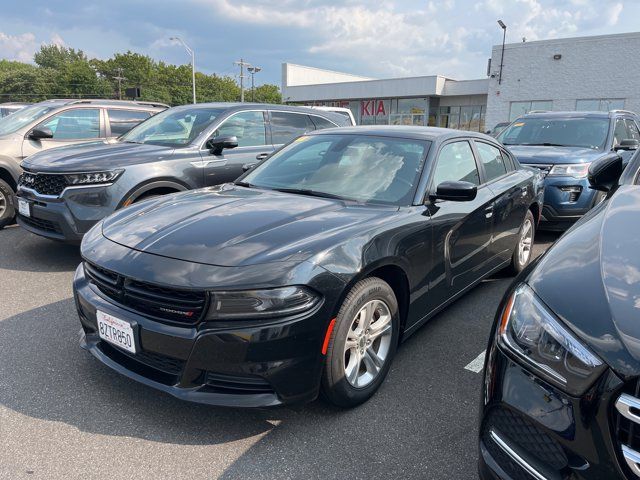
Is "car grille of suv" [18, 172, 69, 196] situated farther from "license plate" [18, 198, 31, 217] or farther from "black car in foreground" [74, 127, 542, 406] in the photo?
"black car in foreground" [74, 127, 542, 406]

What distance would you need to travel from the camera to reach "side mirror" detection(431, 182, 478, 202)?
3055 mm

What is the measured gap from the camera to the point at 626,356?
1.37 meters

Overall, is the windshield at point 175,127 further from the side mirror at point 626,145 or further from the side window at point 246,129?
the side mirror at point 626,145

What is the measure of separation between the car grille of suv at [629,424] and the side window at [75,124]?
25.2 ft

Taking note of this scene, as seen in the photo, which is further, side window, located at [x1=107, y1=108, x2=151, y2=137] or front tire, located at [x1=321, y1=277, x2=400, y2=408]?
side window, located at [x1=107, y1=108, x2=151, y2=137]

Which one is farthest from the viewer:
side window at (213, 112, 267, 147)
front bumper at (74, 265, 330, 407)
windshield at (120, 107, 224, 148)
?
side window at (213, 112, 267, 147)

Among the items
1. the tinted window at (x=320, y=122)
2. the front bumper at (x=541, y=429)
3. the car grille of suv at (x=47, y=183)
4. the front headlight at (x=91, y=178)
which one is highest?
the tinted window at (x=320, y=122)

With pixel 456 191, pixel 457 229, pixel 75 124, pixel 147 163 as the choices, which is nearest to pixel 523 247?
pixel 457 229

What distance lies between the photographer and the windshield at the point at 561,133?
24.0 feet

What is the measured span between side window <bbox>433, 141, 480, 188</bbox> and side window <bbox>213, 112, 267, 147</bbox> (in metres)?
3.09

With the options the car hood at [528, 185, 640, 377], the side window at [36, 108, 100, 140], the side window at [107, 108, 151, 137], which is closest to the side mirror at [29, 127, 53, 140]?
the side window at [36, 108, 100, 140]

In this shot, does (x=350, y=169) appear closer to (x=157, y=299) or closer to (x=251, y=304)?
(x=251, y=304)

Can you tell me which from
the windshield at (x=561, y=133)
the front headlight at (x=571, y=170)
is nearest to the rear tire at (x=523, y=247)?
the front headlight at (x=571, y=170)

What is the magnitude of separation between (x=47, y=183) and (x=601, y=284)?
494cm
